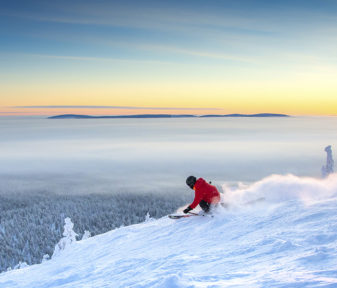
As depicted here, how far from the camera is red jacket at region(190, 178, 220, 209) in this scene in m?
11.6

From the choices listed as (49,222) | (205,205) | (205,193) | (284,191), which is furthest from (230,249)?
(49,222)

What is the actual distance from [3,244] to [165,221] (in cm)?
5212

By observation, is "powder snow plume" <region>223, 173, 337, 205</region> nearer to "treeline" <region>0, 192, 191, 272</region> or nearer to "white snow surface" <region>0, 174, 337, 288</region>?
"white snow surface" <region>0, 174, 337, 288</region>

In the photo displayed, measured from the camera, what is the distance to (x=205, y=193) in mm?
11703

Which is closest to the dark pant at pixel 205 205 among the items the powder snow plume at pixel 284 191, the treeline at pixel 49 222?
the powder snow plume at pixel 284 191

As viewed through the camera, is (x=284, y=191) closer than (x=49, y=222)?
Yes

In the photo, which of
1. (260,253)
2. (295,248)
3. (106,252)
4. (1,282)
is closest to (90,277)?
(106,252)

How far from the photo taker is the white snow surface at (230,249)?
5.93 meters

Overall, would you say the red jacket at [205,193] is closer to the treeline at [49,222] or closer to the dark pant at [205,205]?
the dark pant at [205,205]

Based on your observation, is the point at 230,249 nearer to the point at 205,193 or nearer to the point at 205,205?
the point at 205,205

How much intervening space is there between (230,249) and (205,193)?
3770 millimetres

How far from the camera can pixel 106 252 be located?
10430 mm

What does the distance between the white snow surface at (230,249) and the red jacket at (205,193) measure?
489 mm

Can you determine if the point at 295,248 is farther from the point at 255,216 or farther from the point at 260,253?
the point at 255,216
